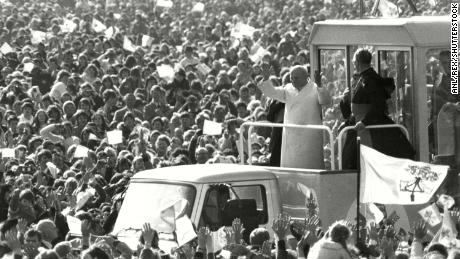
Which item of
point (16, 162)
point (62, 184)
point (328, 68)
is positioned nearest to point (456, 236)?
point (328, 68)

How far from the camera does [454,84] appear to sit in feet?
54.9

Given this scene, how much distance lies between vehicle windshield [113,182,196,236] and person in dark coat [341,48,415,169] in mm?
1890

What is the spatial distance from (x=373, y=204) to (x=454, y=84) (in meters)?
1.49

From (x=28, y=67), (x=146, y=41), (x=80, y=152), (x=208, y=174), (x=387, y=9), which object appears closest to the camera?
(x=208, y=174)

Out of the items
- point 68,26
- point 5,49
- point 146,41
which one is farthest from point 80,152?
point 68,26

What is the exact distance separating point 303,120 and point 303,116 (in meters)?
0.04

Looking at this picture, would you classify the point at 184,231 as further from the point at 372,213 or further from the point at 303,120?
the point at 303,120

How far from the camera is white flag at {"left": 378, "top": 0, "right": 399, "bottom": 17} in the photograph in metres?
19.6

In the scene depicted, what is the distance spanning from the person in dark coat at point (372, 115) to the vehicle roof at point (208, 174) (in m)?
0.97

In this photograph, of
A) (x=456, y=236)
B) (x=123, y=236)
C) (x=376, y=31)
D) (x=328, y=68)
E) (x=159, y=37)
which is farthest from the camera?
(x=159, y=37)

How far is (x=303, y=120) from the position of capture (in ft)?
56.8

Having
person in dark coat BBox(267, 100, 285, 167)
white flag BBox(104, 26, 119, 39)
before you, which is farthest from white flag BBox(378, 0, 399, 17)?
white flag BBox(104, 26, 119, 39)

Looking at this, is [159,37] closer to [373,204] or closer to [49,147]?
[49,147]

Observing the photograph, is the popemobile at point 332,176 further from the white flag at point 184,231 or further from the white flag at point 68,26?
the white flag at point 68,26
